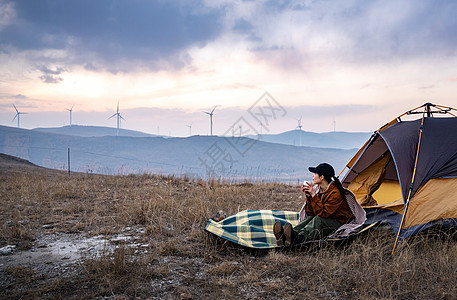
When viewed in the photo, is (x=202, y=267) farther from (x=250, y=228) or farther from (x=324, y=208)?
(x=324, y=208)

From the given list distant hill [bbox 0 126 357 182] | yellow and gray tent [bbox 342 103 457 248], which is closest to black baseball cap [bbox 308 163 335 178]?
yellow and gray tent [bbox 342 103 457 248]

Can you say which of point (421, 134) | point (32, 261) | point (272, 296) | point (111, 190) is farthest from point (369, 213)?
point (111, 190)

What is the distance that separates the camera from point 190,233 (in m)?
5.22

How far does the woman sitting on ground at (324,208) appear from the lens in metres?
4.64

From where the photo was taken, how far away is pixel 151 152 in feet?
516

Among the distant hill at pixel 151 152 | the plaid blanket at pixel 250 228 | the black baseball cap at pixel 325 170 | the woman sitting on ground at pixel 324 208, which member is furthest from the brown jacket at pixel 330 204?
the distant hill at pixel 151 152

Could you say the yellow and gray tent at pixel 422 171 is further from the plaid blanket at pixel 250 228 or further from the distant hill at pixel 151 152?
the distant hill at pixel 151 152

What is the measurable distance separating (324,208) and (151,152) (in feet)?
515

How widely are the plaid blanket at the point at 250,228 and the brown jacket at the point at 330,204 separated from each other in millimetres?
752

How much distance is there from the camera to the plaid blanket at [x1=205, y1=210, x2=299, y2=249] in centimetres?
461

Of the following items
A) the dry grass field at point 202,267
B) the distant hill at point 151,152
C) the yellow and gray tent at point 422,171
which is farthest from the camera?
the distant hill at point 151,152

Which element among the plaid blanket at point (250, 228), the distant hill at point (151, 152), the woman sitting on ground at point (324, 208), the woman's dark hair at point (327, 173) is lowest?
the plaid blanket at point (250, 228)

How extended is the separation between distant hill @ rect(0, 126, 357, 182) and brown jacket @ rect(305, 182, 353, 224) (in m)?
96.8

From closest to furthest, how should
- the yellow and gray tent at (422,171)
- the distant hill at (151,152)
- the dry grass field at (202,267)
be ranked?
1. the dry grass field at (202,267)
2. the yellow and gray tent at (422,171)
3. the distant hill at (151,152)
